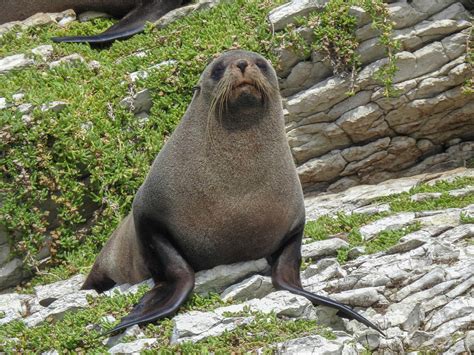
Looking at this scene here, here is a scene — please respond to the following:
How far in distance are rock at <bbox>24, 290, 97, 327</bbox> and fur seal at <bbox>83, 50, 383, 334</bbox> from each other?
0.50m

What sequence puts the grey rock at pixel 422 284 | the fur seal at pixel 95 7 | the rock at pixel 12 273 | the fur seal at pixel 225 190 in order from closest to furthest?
the grey rock at pixel 422 284 < the fur seal at pixel 225 190 < the rock at pixel 12 273 < the fur seal at pixel 95 7

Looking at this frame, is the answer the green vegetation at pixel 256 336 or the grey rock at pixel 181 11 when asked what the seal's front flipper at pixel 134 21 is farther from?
the green vegetation at pixel 256 336

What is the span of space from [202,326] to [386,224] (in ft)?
7.35

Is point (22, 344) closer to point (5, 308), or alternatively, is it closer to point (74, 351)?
point (74, 351)

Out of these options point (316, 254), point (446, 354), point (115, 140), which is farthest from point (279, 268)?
point (115, 140)

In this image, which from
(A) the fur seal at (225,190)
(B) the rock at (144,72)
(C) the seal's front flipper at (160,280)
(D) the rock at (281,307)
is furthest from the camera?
(B) the rock at (144,72)

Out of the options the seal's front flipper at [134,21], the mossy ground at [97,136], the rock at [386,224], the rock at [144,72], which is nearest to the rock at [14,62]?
the mossy ground at [97,136]

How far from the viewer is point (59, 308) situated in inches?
251

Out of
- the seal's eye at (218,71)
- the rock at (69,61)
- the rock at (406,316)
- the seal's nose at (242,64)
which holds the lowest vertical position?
the rock at (406,316)

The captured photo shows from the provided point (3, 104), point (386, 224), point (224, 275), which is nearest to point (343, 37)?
point (386, 224)

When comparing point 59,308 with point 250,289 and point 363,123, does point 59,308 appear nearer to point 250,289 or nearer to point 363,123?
point 250,289

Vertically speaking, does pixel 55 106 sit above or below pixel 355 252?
above

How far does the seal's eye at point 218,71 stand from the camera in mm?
6579

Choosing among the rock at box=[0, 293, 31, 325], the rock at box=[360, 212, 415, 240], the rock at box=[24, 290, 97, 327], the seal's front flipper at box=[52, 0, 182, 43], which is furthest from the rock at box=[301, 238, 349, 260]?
the seal's front flipper at box=[52, 0, 182, 43]
